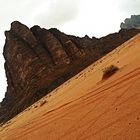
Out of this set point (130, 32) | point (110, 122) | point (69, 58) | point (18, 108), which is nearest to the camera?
point (110, 122)

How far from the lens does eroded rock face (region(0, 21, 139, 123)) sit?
2384 inches

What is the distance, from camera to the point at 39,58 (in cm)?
6719

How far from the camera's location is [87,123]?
7883 mm

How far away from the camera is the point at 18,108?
60.1 m

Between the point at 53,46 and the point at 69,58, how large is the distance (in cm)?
564

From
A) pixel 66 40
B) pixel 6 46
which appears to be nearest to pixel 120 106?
pixel 66 40

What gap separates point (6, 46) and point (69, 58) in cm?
2008

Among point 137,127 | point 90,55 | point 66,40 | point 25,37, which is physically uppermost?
point 25,37

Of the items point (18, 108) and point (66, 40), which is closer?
point (18, 108)

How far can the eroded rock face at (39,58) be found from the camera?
60562mm

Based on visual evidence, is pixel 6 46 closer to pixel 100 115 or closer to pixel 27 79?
pixel 27 79

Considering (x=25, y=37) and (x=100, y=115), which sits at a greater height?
(x=25, y=37)

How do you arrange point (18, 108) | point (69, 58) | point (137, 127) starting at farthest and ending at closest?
1. point (69, 58)
2. point (18, 108)
3. point (137, 127)

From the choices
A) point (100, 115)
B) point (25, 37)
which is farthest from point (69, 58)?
point (100, 115)
